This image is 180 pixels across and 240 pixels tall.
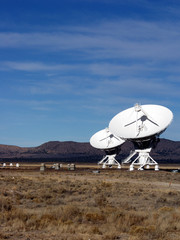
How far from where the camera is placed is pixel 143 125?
62.1m

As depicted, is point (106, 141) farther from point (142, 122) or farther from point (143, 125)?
point (143, 125)

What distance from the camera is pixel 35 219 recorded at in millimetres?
16422

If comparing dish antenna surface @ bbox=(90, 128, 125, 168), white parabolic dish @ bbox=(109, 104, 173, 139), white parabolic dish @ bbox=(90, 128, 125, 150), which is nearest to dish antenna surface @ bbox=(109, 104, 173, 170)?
white parabolic dish @ bbox=(109, 104, 173, 139)

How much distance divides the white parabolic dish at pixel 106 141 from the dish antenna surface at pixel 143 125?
1580 cm

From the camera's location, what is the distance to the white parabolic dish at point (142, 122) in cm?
5938

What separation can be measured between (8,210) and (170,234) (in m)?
8.22

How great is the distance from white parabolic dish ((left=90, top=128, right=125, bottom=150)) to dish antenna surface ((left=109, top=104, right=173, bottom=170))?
15.8m

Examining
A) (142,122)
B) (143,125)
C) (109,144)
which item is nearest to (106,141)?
(109,144)

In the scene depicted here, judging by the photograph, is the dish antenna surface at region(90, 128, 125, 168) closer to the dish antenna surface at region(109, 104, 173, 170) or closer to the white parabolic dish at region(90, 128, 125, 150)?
the white parabolic dish at region(90, 128, 125, 150)

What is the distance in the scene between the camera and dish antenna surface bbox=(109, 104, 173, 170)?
59713 millimetres

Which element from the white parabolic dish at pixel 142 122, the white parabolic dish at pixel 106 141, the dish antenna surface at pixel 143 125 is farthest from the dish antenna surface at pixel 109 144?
the white parabolic dish at pixel 142 122

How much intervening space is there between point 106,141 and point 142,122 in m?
22.8

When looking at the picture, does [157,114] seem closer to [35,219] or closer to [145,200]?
[145,200]

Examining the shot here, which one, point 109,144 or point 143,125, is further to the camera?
point 109,144
